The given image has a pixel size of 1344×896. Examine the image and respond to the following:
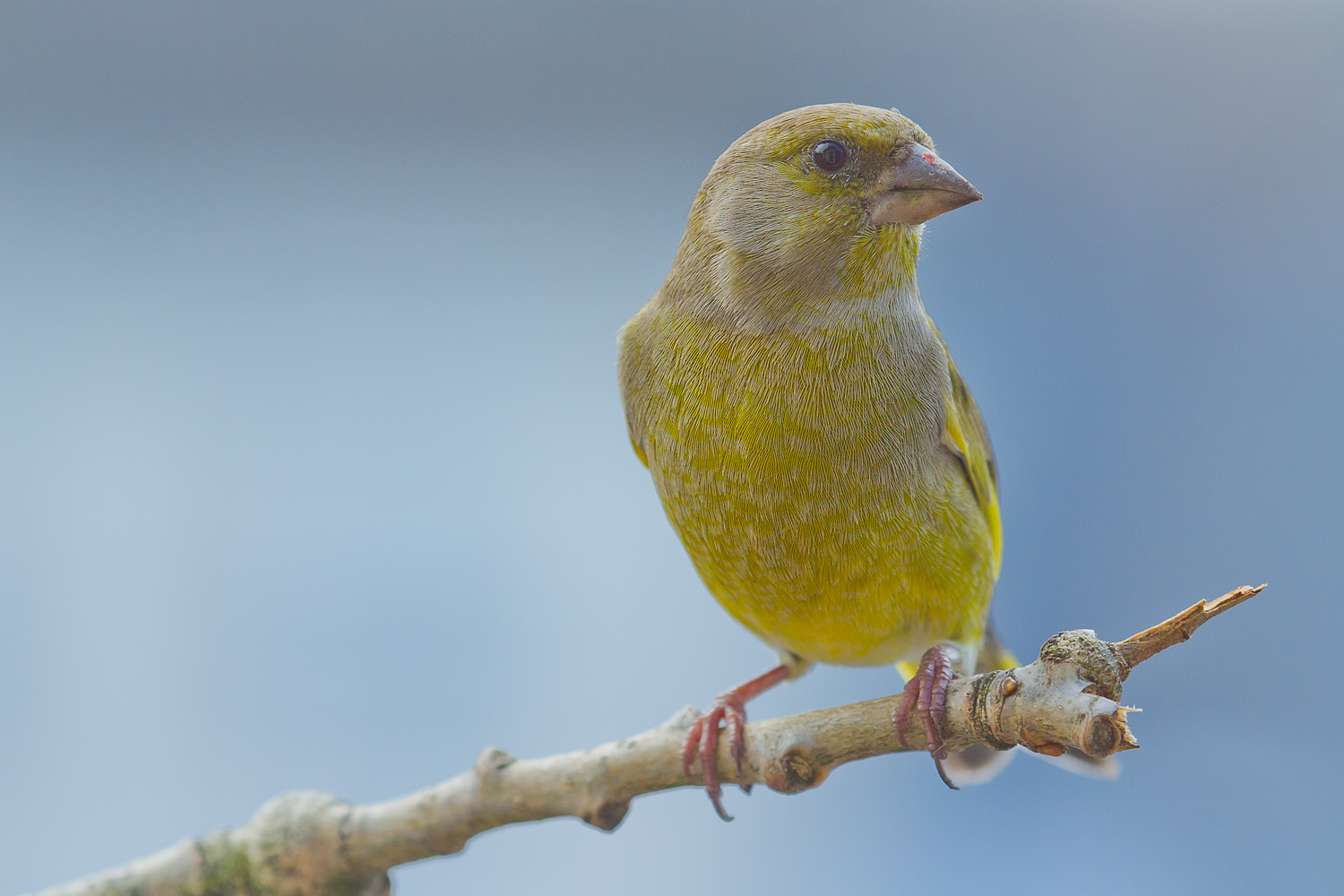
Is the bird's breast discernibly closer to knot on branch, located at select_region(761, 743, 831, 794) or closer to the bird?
the bird

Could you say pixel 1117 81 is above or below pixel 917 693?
above

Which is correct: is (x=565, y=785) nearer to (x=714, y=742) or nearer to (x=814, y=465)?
(x=714, y=742)

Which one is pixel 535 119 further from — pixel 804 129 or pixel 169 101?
pixel 804 129

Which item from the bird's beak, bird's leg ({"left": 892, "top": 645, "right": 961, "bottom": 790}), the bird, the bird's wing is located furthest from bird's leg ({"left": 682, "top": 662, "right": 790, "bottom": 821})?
the bird's beak

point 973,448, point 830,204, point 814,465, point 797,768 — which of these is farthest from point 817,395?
point 797,768

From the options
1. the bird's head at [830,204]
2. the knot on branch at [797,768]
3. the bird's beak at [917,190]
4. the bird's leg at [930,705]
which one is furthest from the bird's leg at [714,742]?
the bird's beak at [917,190]

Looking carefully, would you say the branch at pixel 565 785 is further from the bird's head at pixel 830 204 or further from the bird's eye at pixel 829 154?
the bird's eye at pixel 829 154

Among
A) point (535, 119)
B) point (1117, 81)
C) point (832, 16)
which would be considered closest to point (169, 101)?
point (535, 119)
